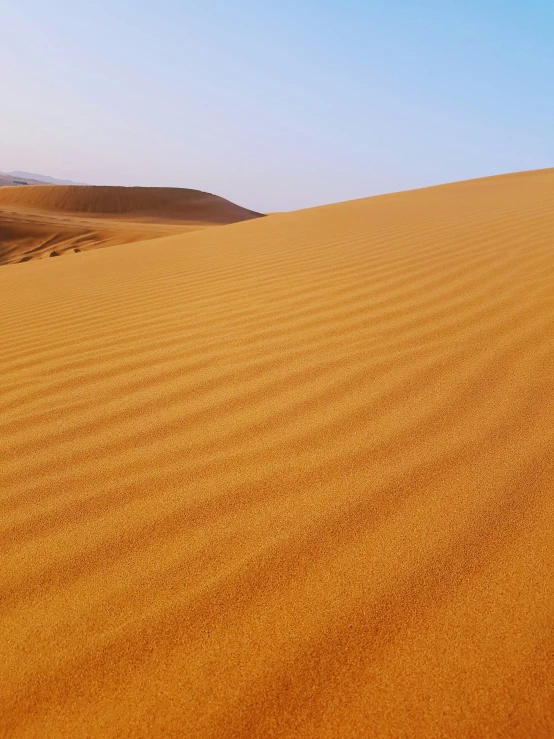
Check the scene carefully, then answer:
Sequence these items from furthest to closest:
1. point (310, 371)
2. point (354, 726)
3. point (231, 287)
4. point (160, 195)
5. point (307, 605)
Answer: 1. point (160, 195)
2. point (231, 287)
3. point (310, 371)
4. point (307, 605)
5. point (354, 726)

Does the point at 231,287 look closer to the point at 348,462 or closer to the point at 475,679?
the point at 348,462

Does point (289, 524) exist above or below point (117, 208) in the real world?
below

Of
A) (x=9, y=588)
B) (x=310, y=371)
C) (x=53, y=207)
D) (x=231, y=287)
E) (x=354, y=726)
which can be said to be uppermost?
(x=53, y=207)

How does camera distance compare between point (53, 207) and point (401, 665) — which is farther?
point (53, 207)

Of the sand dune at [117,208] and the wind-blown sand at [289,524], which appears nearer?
the wind-blown sand at [289,524]

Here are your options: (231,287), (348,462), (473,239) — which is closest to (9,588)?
(348,462)

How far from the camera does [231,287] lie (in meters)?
4.33

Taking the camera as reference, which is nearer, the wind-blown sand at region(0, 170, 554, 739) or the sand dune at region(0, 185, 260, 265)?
the wind-blown sand at region(0, 170, 554, 739)

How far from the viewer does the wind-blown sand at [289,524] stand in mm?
1136

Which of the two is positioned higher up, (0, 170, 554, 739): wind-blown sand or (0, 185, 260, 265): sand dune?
(0, 185, 260, 265): sand dune

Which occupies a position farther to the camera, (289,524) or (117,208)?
(117,208)

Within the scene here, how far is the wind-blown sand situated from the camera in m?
1.14

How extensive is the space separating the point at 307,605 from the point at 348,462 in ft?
1.97

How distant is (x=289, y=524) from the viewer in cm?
159
